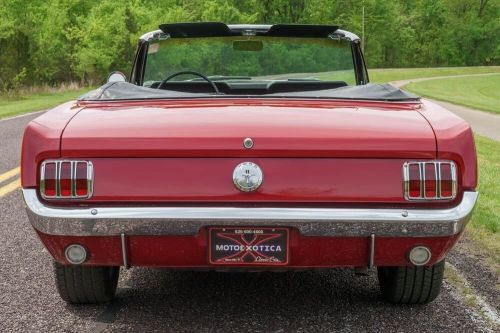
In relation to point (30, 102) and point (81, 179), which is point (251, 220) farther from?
point (30, 102)

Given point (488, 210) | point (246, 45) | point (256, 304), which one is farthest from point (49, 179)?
point (488, 210)

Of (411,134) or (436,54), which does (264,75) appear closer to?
(411,134)

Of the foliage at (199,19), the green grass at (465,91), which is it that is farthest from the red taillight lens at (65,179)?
the foliage at (199,19)

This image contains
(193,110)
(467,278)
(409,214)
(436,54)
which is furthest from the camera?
(436,54)

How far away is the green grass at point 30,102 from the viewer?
1756cm

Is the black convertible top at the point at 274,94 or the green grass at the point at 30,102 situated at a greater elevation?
the black convertible top at the point at 274,94

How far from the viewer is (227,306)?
3.33m

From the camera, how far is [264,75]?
4527 millimetres

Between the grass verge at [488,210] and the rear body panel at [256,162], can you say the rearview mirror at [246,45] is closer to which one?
the rear body panel at [256,162]

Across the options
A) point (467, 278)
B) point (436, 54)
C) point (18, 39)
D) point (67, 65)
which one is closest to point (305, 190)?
point (467, 278)

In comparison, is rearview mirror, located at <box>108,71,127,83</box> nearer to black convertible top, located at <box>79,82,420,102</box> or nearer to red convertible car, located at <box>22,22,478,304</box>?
black convertible top, located at <box>79,82,420,102</box>

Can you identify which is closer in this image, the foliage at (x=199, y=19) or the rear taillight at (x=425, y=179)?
the rear taillight at (x=425, y=179)

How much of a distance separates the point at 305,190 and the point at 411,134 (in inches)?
20.0

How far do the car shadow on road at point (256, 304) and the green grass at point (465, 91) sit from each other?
56.8ft
